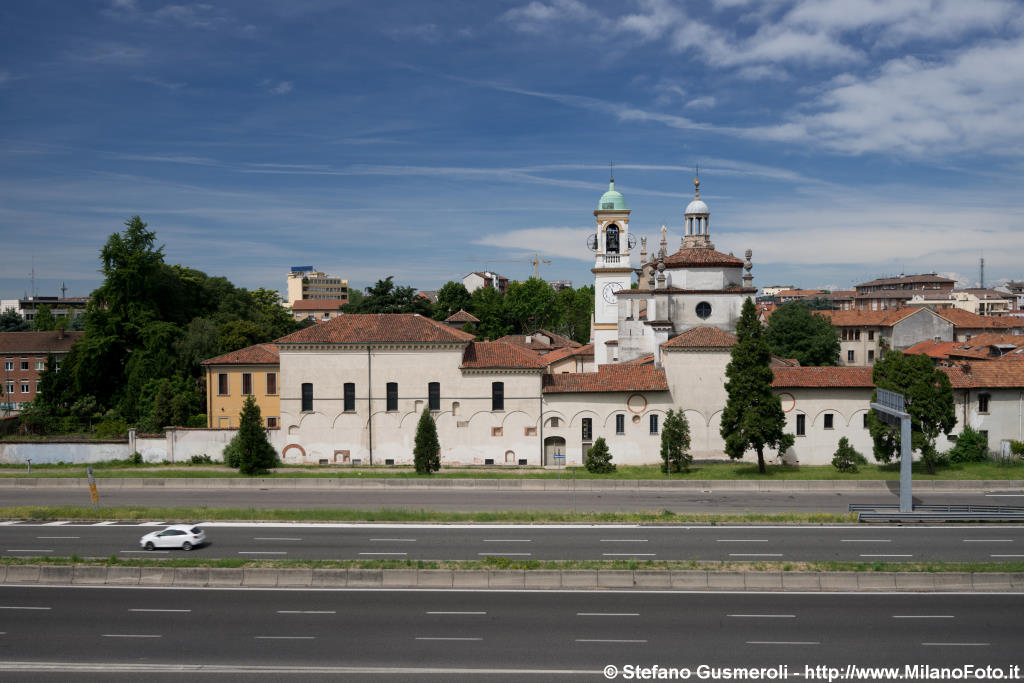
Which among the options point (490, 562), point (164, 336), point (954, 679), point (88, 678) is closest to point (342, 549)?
point (490, 562)

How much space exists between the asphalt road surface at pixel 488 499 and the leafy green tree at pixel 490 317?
7734 centimetres

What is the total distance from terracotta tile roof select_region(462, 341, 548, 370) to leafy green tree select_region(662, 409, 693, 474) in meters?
8.29

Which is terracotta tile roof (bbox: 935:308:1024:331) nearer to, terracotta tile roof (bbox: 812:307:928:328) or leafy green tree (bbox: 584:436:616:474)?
terracotta tile roof (bbox: 812:307:928:328)

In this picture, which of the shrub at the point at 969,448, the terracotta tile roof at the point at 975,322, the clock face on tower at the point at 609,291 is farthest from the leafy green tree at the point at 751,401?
the terracotta tile roof at the point at 975,322

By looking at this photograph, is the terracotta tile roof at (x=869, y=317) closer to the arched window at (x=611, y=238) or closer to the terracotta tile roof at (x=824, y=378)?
the arched window at (x=611, y=238)

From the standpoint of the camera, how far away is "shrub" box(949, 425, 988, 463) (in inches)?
1592

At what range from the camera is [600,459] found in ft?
132

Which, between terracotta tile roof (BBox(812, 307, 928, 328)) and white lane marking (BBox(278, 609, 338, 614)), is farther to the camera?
terracotta tile roof (BBox(812, 307, 928, 328))

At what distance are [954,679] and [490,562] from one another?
11625 millimetres

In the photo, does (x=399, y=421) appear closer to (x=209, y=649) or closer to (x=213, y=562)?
(x=213, y=562)

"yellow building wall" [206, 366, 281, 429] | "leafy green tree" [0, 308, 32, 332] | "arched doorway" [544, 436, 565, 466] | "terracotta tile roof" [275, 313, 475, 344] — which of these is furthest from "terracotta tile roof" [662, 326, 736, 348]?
"leafy green tree" [0, 308, 32, 332]

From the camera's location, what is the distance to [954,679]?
1402 centimetres

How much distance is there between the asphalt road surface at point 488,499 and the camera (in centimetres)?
3222

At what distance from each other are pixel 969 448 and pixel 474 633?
35.5 meters
